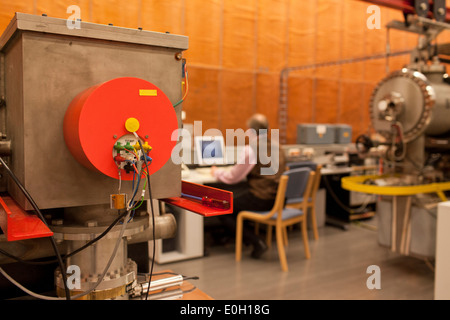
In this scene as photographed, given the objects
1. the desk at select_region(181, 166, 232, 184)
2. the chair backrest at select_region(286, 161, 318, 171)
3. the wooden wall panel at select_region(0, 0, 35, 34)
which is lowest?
the desk at select_region(181, 166, 232, 184)

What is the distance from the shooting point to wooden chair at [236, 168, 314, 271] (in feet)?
12.1

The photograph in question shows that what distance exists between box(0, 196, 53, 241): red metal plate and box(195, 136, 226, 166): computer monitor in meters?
3.72

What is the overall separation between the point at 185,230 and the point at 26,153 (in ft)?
10.4

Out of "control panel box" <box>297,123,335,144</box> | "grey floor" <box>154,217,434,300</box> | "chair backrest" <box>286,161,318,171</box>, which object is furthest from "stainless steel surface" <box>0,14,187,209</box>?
"control panel box" <box>297,123,335,144</box>

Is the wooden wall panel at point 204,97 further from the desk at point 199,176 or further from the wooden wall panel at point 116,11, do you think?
the wooden wall panel at point 116,11

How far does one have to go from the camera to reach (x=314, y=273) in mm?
3676

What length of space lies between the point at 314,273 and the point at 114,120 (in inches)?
126

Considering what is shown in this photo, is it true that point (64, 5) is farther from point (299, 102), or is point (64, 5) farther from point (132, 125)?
point (299, 102)

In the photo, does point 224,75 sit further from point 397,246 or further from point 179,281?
point 179,281

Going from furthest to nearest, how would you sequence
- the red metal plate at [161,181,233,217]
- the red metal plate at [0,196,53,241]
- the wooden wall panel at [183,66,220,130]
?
1. the wooden wall panel at [183,66,220,130]
2. the red metal plate at [161,181,233,217]
3. the red metal plate at [0,196,53,241]

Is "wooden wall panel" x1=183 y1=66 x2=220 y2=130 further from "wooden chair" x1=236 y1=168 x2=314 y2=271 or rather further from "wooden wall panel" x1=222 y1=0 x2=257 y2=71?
"wooden chair" x1=236 y1=168 x2=314 y2=271

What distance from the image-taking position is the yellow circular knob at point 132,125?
2.73ft

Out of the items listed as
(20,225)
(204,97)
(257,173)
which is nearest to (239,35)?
(204,97)

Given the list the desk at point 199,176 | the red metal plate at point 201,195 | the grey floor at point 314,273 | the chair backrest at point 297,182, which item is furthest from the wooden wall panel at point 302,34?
the red metal plate at point 201,195
